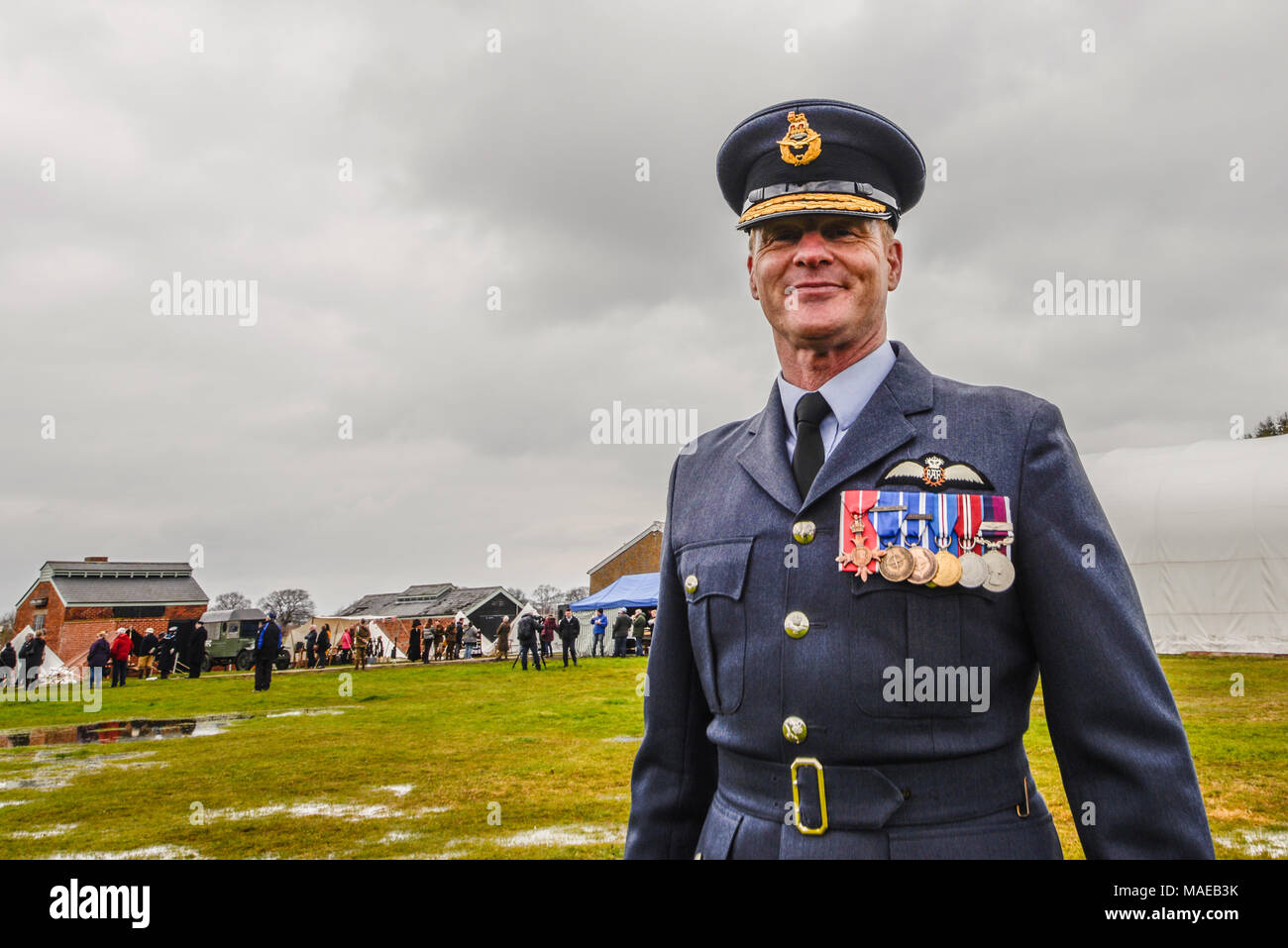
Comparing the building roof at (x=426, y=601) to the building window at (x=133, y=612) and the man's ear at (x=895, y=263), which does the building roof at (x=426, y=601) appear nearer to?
the building window at (x=133, y=612)

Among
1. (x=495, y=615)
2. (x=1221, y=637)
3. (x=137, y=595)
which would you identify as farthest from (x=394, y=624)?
(x=1221, y=637)

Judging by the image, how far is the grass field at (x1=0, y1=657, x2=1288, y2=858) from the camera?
20.3 ft

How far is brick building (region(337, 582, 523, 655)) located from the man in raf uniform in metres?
44.7

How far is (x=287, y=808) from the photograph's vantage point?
743cm

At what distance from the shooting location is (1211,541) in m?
23.0

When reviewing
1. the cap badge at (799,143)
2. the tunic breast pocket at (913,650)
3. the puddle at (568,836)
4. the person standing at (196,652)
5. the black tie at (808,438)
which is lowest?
the person standing at (196,652)

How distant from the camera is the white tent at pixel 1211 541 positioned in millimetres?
Result: 21703

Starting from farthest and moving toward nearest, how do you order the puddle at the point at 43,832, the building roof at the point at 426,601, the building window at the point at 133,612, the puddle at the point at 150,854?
the building roof at the point at 426,601 < the building window at the point at 133,612 < the puddle at the point at 43,832 < the puddle at the point at 150,854

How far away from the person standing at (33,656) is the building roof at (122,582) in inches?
786

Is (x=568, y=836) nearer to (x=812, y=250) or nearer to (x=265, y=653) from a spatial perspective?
(x=812, y=250)

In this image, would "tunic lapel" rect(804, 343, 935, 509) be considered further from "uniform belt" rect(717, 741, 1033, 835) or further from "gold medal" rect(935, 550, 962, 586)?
"uniform belt" rect(717, 741, 1033, 835)

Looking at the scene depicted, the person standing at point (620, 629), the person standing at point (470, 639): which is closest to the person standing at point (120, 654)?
the person standing at point (470, 639)

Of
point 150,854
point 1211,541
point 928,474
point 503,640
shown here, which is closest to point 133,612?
point 503,640

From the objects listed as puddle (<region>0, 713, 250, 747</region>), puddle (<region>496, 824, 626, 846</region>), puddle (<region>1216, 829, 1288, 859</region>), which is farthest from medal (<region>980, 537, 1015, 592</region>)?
puddle (<region>0, 713, 250, 747</region>)
